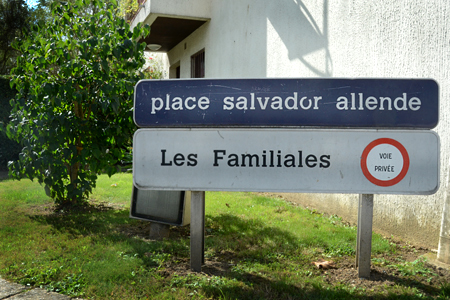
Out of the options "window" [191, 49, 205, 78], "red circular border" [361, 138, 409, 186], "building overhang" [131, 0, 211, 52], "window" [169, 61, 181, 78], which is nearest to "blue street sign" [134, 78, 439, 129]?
"red circular border" [361, 138, 409, 186]

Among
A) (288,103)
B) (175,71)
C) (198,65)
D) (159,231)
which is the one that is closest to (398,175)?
(288,103)

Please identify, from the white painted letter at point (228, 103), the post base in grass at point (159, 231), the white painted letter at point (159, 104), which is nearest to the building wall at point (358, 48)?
the white painted letter at point (228, 103)

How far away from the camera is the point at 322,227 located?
489 centimetres

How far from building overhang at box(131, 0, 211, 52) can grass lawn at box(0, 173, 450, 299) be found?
5733 millimetres

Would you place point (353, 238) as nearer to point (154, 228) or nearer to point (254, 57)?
point (154, 228)

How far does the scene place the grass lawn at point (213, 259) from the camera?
304 cm

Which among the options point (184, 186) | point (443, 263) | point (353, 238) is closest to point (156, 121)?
point (184, 186)

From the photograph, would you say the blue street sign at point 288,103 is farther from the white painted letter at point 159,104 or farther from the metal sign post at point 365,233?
the metal sign post at point 365,233

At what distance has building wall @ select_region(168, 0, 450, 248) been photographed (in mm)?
4031

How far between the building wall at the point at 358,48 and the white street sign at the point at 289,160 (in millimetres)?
1093

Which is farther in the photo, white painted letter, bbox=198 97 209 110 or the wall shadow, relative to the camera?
the wall shadow

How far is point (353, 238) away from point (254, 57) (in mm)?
4659

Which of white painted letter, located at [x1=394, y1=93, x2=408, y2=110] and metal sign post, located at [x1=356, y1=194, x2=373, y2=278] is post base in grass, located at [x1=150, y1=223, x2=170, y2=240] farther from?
white painted letter, located at [x1=394, y1=93, x2=408, y2=110]

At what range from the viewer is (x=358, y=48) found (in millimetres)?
5148
